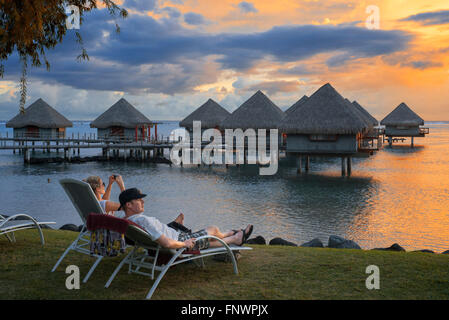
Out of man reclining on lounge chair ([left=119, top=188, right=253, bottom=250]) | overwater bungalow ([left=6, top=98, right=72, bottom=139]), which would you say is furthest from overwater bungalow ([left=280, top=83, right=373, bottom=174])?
overwater bungalow ([left=6, top=98, right=72, bottom=139])

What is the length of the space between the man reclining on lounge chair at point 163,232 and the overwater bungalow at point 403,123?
59.0m

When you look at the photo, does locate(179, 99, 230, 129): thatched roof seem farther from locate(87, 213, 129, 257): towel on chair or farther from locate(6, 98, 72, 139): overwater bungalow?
locate(87, 213, 129, 257): towel on chair

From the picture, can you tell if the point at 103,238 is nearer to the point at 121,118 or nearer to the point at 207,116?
the point at 207,116

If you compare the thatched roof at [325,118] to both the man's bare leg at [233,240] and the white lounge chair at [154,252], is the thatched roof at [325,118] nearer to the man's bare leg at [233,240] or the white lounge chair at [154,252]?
the man's bare leg at [233,240]

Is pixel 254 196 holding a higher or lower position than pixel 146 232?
lower

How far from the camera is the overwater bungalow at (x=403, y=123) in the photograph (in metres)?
58.3

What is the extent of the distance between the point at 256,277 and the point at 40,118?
143 ft

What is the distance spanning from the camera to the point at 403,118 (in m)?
59.0

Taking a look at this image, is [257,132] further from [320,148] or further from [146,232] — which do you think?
[146,232]

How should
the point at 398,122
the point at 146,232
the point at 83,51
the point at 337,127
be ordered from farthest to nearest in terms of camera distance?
the point at 398,122 < the point at 337,127 < the point at 83,51 < the point at 146,232

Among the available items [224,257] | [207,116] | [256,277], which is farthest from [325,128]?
[256,277]

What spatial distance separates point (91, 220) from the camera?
412 centimetres
